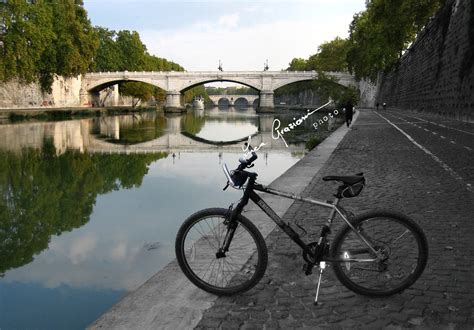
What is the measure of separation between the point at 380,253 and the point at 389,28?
1359 inches

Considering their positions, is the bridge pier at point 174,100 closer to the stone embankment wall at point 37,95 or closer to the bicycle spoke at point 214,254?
the stone embankment wall at point 37,95

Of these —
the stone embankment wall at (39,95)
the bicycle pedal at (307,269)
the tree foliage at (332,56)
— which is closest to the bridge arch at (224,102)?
the tree foliage at (332,56)

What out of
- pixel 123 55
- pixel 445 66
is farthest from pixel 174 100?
pixel 445 66

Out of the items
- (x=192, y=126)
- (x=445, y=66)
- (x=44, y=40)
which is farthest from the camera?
(x=44, y=40)

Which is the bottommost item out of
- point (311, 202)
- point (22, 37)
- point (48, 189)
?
point (48, 189)

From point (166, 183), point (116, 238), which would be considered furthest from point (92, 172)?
point (116, 238)

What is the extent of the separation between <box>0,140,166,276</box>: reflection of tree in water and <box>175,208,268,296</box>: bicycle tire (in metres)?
3.15

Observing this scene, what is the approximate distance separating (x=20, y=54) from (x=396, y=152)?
44.2m

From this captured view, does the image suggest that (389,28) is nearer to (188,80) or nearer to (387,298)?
(387,298)

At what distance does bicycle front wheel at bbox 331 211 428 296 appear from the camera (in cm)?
340

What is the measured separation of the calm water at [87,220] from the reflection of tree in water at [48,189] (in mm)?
18

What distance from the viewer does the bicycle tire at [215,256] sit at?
3.56 m

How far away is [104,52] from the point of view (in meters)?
77.5

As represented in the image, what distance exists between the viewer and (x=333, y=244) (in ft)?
11.5
